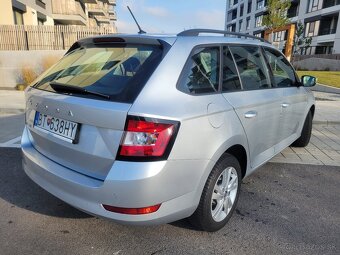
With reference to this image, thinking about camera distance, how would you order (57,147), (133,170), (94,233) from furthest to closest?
1. (94,233)
2. (57,147)
3. (133,170)

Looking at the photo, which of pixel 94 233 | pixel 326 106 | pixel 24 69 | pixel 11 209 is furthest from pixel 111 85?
pixel 24 69

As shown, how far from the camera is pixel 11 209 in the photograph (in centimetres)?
314

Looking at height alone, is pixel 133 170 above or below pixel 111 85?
below

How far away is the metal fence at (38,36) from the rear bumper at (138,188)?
1159 centimetres

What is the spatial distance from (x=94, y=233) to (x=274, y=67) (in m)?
2.86

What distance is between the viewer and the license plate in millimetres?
2332

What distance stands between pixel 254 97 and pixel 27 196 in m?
2.69

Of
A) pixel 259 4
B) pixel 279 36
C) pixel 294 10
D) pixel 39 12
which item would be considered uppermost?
pixel 259 4

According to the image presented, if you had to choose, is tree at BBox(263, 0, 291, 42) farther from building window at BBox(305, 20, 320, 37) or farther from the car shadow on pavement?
the car shadow on pavement

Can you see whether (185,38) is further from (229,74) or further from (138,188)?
(138,188)

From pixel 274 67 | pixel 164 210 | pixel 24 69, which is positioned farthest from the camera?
pixel 24 69

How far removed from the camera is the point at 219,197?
9.09 feet

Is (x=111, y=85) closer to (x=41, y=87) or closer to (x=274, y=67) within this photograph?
(x=41, y=87)

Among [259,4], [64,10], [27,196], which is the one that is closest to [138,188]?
[27,196]
